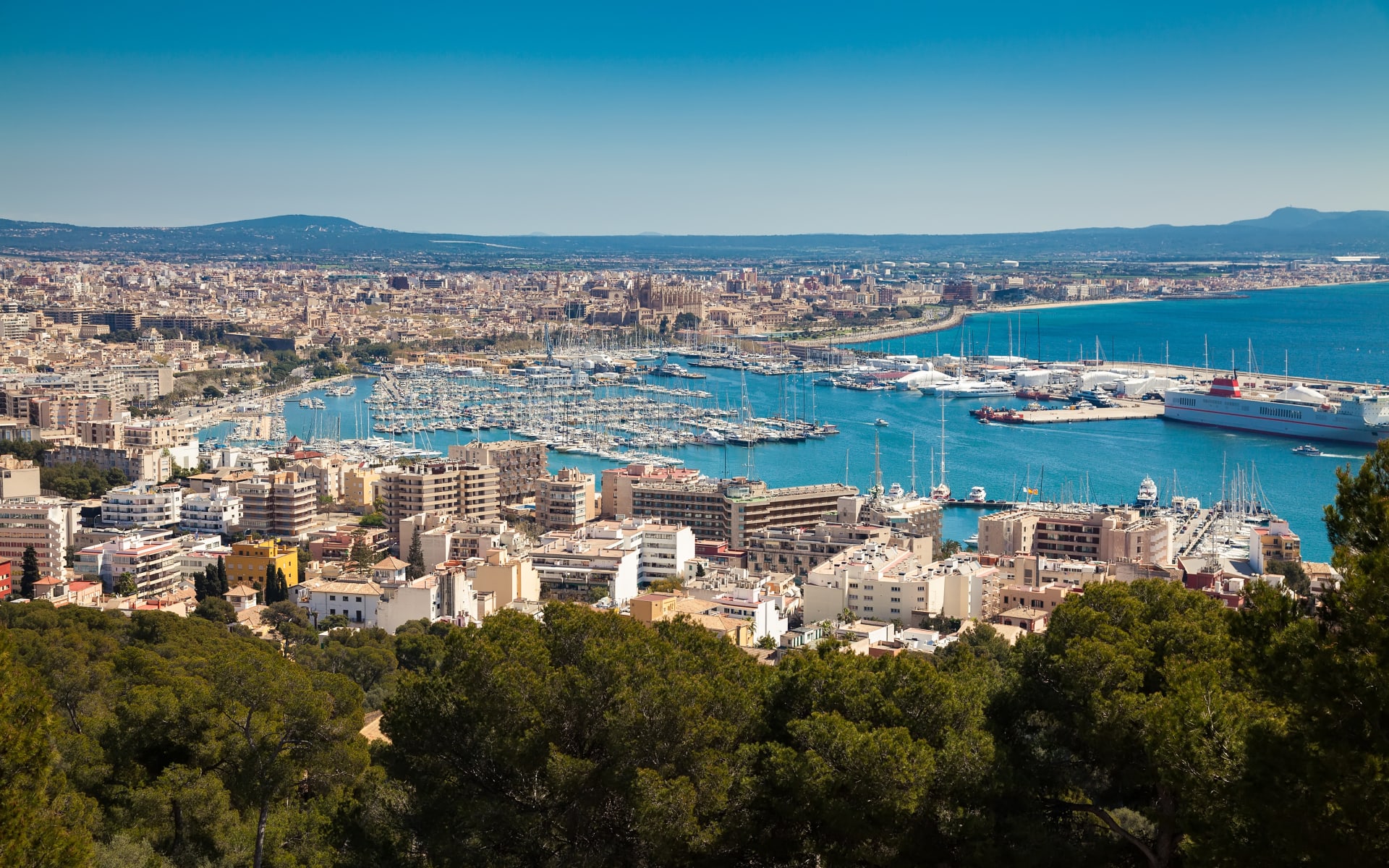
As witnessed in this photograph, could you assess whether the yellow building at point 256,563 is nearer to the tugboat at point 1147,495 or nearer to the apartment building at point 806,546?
the apartment building at point 806,546

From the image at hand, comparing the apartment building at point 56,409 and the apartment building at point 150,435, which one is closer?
the apartment building at point 150,435

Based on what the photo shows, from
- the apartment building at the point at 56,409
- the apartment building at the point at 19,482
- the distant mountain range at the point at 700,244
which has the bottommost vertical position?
the apartment building at the point at 19,482

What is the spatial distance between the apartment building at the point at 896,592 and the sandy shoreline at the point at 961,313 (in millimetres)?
27281

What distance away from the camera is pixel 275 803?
15.0 ft

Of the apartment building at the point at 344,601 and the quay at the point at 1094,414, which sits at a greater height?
the quay at the point at 1094,414

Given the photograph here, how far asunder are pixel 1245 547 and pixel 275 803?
Answer: 10.0 meters

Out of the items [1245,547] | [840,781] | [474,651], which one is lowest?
[1245,547]

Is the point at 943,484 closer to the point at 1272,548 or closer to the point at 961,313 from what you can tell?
the point at 1272,548

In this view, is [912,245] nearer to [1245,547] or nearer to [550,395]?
[550,395]

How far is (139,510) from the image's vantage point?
13.1 m

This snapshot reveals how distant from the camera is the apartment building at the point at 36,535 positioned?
1133 cm

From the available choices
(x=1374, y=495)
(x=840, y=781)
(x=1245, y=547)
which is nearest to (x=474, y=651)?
(x=840, y=781)

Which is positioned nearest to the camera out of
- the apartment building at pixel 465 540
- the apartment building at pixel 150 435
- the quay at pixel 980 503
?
the apartment building at pixel 465 540

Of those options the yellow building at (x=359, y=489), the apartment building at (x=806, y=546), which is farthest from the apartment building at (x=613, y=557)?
the yellow building at (x=359, y=489)
